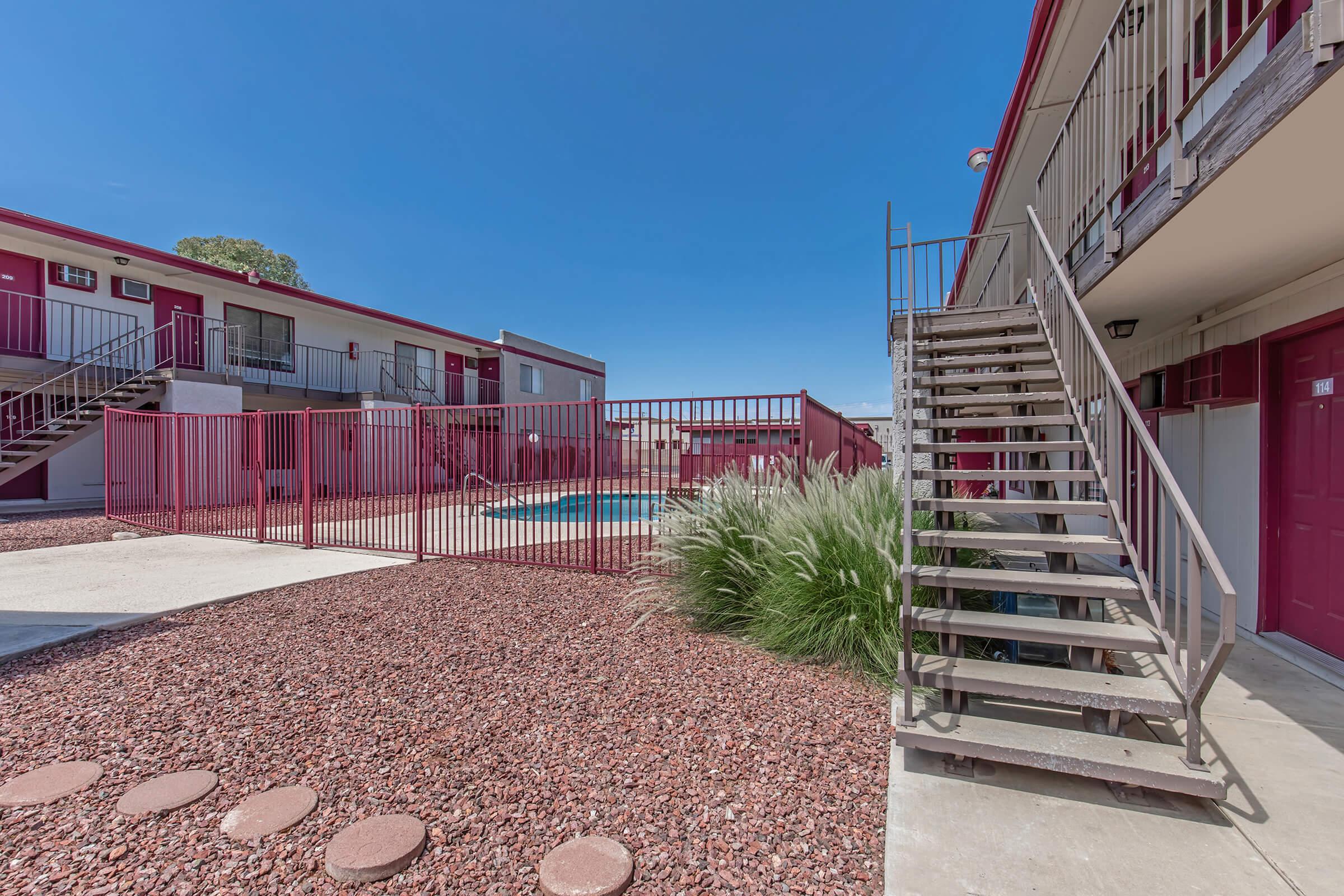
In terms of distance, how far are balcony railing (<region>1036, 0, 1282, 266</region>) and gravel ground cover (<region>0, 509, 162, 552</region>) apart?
12.5 m

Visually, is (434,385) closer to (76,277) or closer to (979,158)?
(76,277)

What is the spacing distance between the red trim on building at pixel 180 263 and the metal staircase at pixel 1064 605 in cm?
1497

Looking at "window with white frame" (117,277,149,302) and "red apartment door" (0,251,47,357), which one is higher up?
"window with white frame" (117,277,149,302)

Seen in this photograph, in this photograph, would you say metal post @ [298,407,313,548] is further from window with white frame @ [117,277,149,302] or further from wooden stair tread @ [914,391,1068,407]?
window with white frame @ [117,277,149,302]

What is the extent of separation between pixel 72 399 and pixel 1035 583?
16446 millimetres

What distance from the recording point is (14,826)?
2.02 m

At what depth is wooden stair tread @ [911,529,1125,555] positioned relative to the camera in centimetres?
319

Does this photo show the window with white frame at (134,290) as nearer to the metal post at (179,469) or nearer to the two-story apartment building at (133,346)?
the two-story apartment building at (133,346)

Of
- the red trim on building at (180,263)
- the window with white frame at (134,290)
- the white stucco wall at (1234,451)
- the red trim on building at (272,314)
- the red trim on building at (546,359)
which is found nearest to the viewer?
the white stucco wall at (1234,451)

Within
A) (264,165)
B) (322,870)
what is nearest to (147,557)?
(322,870)

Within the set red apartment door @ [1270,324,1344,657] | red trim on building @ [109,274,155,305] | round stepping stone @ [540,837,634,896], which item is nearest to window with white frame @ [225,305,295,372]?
red trim on building @ [109,274,155,305]

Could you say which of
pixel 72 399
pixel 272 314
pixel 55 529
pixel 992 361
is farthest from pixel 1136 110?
pixel 272 314

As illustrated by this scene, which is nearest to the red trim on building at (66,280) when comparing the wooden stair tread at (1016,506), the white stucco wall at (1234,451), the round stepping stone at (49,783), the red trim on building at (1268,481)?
the round stepping stone at (49,783)

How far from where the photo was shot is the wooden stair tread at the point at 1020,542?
3189 millimetres
